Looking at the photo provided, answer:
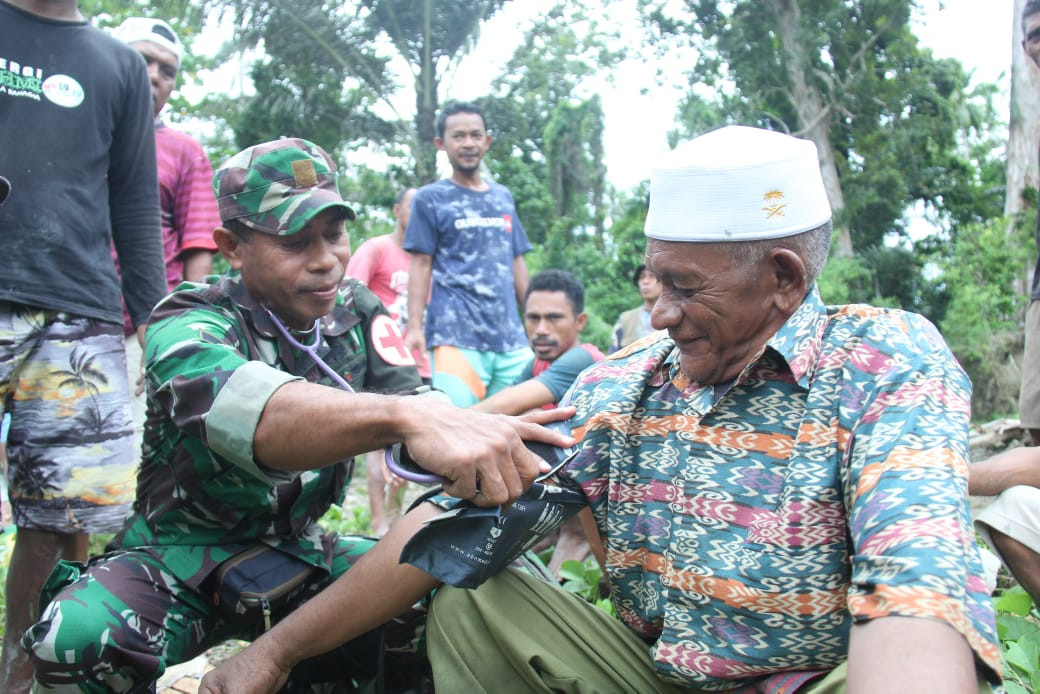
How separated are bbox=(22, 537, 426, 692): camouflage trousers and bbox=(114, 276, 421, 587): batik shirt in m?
0.08

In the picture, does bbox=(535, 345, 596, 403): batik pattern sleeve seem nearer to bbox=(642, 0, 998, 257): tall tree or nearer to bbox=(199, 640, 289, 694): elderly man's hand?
bbox=(199, 640, 289, 694): elderly man's hand

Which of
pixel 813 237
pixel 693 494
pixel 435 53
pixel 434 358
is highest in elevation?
pixel 435 53

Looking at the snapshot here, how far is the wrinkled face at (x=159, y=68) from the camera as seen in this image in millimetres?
3938

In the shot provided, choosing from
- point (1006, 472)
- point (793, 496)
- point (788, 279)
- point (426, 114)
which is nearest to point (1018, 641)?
point (1006, 472)

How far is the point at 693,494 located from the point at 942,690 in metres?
0.63

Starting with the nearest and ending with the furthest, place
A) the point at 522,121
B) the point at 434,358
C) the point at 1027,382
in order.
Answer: the point at 1027,382 < the point at 434,358 < the point at 522,121

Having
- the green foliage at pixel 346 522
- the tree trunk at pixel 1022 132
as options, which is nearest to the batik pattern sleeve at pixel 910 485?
the green foliage at pixel 346 522

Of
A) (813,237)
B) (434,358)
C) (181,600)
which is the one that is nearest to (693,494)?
(813,237)

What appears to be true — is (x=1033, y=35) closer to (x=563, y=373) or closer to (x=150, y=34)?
(x=563, y=373)

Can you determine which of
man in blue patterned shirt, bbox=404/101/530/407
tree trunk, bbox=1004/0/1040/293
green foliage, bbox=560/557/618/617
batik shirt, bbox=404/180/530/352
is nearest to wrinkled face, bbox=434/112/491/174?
man in blue patterned shirt, bbox=404/101/530/407

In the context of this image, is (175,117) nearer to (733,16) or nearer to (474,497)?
(733,16)

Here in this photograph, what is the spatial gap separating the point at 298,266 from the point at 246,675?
3.16 feet

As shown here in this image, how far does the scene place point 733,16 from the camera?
15.7m

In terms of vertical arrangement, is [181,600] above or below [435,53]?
below
